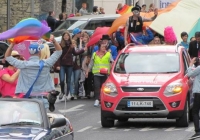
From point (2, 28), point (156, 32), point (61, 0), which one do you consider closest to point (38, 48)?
point (156, 32)

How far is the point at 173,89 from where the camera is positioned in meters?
18.5

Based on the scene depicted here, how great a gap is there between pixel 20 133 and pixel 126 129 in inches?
285

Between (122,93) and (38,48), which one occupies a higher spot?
(38,48)

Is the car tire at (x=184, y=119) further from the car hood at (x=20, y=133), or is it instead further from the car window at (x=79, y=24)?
the car window at (x=79, y=24)

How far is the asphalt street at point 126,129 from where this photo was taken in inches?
676

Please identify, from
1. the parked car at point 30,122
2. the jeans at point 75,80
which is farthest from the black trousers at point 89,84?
the parked car at point 30,122

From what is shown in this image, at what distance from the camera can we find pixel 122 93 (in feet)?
60.6

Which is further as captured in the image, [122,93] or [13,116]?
[122,93]

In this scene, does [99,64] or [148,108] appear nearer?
[148,108]

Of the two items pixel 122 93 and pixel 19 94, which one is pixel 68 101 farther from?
pixel 19 94

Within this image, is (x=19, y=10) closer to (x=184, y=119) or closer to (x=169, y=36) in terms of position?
(x=169, y=36)

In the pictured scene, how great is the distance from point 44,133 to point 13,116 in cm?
74

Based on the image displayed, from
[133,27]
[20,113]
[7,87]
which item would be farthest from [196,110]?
[133,27]

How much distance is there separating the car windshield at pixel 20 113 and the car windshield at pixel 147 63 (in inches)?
283
